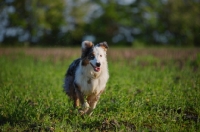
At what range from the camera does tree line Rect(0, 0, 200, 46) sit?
115 ft

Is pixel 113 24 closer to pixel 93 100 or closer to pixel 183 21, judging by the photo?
pixel 183 21

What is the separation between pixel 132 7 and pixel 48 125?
3457 cm

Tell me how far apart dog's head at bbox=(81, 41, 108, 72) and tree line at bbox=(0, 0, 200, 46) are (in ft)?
94.1

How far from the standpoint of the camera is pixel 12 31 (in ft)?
116

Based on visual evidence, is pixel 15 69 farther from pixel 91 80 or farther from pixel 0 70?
pixel 91 80

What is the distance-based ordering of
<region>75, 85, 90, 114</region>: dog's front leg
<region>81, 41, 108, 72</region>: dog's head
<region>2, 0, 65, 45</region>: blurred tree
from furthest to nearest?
1. <region>2, 0, 65, 45</region>: blurred tree
2. <region>75, 85, 90, 114</region>: dog's front leg
3. <region>81, 41, 108, 72</region>: dog's head

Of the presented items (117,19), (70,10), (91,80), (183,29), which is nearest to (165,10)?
(183,29)

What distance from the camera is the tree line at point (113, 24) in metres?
35.1

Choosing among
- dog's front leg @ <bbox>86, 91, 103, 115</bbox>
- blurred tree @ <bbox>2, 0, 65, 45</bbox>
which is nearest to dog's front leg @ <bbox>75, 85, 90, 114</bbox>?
dog's front leg @ <bbox>86, 91, 103, 115</bbox>

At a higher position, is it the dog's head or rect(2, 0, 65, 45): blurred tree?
the dog's head

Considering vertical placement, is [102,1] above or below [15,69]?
above

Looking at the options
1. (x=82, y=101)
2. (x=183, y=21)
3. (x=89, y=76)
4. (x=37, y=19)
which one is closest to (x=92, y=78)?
(x=89, y=76)

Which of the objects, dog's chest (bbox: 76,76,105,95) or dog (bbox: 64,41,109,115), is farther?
dog's chest (bbox: 76,76,105,95)

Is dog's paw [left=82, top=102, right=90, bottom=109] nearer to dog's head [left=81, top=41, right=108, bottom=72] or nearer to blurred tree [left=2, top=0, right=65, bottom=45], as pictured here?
dog's head [left=81, top=41, right=108, bottom=72]
